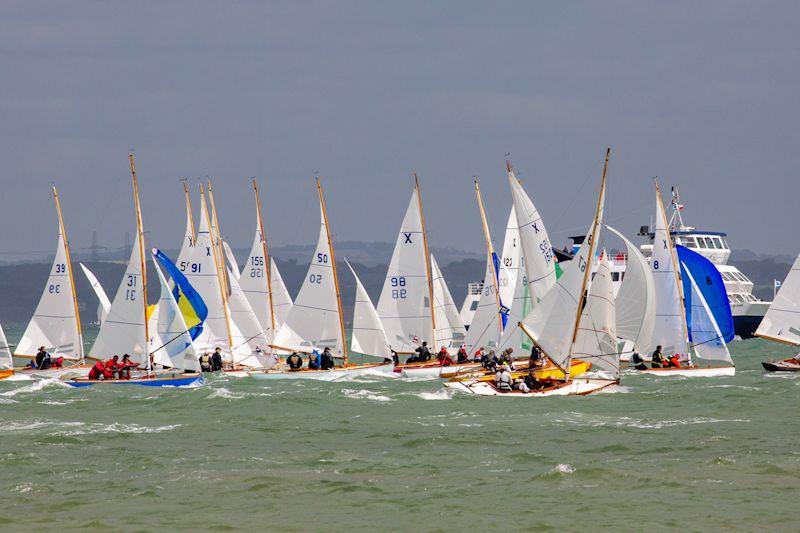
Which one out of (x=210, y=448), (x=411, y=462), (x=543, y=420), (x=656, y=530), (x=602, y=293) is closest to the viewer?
(x=656, y=530)

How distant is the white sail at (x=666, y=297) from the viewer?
42.8m

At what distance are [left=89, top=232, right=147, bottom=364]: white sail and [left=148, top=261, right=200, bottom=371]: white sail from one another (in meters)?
0.52

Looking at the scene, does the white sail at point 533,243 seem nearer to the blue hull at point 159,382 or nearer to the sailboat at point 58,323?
the blue hull at point 159,382

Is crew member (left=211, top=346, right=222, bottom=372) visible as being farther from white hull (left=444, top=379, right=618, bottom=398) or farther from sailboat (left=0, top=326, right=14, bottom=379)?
white hull (left=444, top=379, right=618, bottom=398)

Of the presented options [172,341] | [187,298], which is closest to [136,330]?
[172,341]

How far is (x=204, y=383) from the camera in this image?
4062 centimetres

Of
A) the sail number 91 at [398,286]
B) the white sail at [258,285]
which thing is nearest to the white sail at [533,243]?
the sail number 91 at [398,286]

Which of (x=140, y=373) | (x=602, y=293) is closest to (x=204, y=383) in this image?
(x=140, y=373)

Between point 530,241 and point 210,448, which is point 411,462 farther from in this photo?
point 530,241

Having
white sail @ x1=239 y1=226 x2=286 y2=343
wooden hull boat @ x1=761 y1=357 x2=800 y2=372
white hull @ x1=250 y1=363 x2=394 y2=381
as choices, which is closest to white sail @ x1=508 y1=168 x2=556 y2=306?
white hull @ x1=250 y1=363 x2=394 y2=381

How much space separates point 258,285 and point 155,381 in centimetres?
1495

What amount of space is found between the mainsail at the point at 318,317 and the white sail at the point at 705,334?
1307 cm

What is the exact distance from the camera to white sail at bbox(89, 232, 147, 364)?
38.8 m

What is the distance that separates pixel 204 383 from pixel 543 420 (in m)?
15.6
